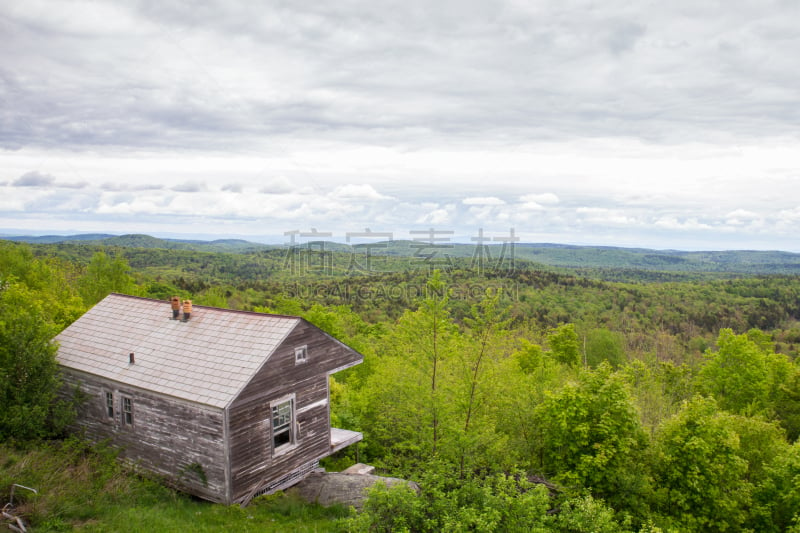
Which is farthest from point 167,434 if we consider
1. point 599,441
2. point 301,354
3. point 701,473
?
point 701,473

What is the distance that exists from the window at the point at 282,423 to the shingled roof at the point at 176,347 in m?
2.46

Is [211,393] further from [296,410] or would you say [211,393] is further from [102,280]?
[102,280]

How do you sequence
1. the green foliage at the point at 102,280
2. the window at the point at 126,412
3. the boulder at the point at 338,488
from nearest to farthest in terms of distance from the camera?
the boulder at the point at 338,488 → the window at the point at 126,412 → the green foliage at the point at 102,280

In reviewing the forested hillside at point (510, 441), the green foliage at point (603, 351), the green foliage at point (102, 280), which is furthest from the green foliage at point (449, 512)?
the green foliage at point (102, 280)

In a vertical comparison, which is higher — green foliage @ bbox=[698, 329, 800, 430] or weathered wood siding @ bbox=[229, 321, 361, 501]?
weathered wood siding @ bbox=[229, 321, 361, 501]

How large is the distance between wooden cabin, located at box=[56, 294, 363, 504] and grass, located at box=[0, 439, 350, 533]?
75 cm

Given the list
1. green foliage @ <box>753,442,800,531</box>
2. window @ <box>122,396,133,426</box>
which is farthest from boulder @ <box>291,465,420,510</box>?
green foliage @ <box>753,442,800,531</box>

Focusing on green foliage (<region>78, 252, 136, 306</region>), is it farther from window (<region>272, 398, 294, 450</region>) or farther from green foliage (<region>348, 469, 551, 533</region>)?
green foliage (<region>348, 469, 551, 533</region>)

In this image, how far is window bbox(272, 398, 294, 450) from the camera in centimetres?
1838

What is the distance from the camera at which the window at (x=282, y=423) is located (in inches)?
723

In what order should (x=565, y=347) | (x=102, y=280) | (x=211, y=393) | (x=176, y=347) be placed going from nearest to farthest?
(x=211, y=393)
(x=176, y=347)
(x=102, y=280)
(x=565, y=347)

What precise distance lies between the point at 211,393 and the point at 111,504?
4.50m

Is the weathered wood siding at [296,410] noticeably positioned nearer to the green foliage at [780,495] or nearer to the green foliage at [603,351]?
the green foliage at [780,495]

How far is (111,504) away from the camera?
15.2 metres
